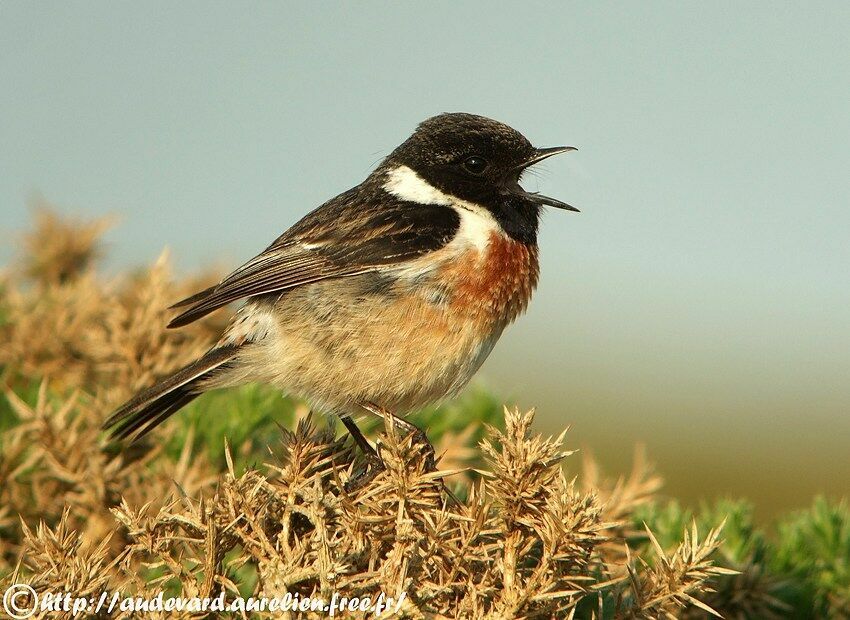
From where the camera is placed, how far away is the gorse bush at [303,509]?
231 centimetres

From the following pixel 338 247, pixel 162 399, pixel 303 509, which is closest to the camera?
pixel 303 509

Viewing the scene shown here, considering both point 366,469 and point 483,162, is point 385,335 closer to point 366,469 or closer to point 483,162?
point 366,469

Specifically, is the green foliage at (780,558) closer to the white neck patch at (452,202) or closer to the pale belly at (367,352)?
the pale belly at (367,352)

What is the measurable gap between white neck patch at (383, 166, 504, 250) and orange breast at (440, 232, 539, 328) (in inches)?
2.7

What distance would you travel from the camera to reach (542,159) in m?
4.68

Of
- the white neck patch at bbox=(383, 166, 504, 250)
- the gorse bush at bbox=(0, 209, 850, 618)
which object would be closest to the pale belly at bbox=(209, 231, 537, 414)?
the white neck patch at bbox=(383, 166, 504, 250)

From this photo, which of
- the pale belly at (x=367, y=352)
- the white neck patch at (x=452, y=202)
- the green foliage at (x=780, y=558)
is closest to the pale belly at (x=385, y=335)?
the pale belly at (x=367, y=352)

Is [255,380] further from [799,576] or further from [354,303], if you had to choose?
[799,576]

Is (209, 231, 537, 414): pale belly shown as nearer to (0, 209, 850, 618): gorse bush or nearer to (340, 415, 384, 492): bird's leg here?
(340, 415, 384, 492): bird's leg

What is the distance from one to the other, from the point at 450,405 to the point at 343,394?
1.39 meters

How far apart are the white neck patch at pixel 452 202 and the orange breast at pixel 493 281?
7 cm

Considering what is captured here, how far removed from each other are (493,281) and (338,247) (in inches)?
30.0

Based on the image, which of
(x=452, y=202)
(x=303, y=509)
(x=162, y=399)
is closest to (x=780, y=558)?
(x=452, y=202)

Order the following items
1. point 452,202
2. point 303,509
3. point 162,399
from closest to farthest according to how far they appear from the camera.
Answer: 1. point 303,509
2. point 162,399
3. point 452,202
